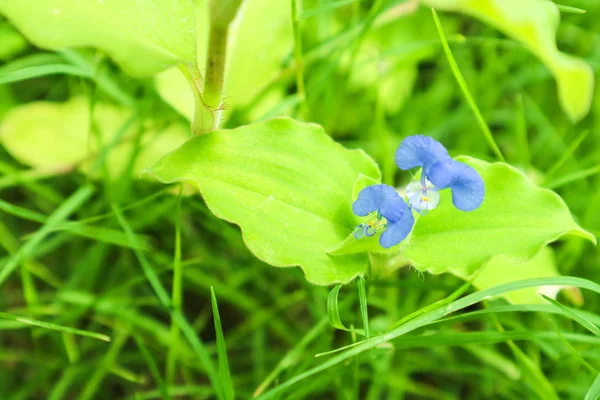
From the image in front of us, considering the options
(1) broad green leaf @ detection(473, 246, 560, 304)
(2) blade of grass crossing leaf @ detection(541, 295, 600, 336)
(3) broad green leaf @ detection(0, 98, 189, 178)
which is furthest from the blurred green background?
(2) blade of grass crossing leaf @ detection(541, 295, 600, 336)

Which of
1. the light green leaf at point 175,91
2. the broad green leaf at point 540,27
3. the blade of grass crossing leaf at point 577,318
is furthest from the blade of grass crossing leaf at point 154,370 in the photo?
the broad green leaf at point 540,27

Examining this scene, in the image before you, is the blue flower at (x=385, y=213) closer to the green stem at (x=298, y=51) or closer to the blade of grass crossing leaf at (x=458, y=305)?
the blade of grass crossing leaf at (x=458, y=305)

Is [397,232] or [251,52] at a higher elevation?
[251,52]

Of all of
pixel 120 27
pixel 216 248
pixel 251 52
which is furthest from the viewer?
pixel 216 248

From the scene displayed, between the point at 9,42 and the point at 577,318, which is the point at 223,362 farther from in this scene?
the point at 9,42

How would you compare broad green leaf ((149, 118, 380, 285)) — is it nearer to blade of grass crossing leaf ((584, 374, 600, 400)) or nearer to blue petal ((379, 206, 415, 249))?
blue petal ((379, 206, 415, 249))

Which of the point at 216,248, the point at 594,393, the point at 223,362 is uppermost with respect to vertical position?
the point at 223,362

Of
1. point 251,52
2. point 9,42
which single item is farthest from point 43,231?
point 9,42
